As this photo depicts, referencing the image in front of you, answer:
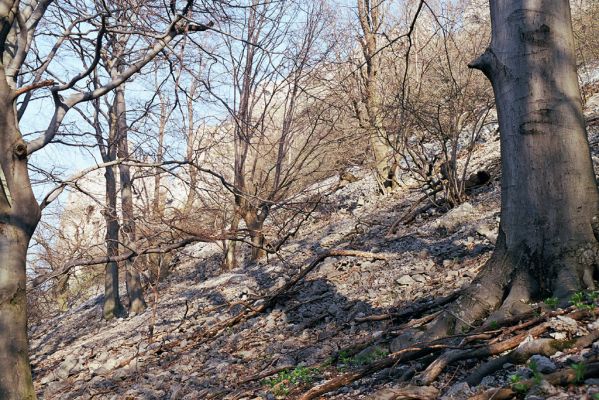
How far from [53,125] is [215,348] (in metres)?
2.80

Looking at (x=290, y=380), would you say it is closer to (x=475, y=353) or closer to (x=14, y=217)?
(x=475, y=353)

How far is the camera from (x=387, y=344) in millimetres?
3996

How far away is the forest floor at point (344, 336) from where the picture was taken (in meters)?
2.71

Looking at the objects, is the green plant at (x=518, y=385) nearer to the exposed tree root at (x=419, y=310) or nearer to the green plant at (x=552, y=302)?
the green plant at (x=552, y=302)

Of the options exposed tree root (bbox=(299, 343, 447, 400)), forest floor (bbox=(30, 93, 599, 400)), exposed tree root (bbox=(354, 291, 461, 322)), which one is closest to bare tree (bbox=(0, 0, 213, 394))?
forest floor (bbox=(30, 93, 599, 400))

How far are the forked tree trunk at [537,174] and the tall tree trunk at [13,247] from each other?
3.14 meters

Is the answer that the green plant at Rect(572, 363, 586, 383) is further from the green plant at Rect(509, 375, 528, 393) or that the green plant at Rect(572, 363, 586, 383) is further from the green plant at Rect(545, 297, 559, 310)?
the green plant at Rect(545, 297, 559, 310)

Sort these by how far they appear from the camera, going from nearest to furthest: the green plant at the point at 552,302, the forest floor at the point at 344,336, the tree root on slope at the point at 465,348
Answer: the forest floor at the point at 344,336 → the tree root on slope at the point at 465,348 → the green plant at the point at 552,302

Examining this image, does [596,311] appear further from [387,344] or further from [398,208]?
[398,208]

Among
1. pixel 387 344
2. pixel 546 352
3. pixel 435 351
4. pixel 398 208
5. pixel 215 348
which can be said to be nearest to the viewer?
A: pixel 546 352

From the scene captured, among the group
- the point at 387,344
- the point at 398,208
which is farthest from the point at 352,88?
the point at 387,344

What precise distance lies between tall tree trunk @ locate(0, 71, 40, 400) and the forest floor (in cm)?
122

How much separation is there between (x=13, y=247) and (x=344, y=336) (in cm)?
286

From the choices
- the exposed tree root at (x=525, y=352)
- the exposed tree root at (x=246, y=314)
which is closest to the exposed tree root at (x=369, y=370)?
the exposed tree root at (x=525, y=352)
